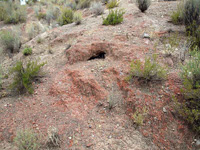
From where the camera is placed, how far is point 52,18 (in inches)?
434

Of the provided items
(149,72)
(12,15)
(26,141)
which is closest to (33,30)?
(12,15)

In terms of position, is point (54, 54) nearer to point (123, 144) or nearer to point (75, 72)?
point (75, 72)

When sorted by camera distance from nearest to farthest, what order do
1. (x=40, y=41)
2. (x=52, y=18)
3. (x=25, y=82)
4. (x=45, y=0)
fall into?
(x=25, y=82) → (x=40, y=41) → (x=52, y=18) → (x=45, y=0)

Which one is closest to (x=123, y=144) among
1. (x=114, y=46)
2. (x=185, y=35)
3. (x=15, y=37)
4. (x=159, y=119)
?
(x=159, y=119)

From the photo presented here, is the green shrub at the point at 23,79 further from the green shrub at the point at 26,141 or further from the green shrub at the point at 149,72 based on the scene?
the green shrub at the point at 149,72

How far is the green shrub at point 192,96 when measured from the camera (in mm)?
2145

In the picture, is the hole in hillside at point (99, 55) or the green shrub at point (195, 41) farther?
the hole in hillside at point (99, 55)

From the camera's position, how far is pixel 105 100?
9.72ft

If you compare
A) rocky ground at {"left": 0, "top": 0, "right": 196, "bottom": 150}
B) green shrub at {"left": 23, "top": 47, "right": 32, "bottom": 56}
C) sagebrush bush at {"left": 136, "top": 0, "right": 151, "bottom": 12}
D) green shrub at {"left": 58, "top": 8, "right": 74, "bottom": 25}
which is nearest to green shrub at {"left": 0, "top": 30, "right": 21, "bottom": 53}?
green shrub at {"left": 23, "top": 47, "right": 32, "bottom": 56}

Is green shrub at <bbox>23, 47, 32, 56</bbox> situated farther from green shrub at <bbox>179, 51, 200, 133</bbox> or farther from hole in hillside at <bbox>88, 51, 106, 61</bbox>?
green shrub at <bbox>179, 51, 200, 133</bbox>

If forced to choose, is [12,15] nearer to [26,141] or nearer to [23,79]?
[23,79]

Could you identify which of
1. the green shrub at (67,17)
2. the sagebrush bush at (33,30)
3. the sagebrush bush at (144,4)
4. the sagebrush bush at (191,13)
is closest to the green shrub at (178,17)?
the sagebrush bush at (191,13)

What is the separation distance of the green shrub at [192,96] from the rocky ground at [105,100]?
15 cm

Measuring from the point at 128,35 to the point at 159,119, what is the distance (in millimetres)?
2649
